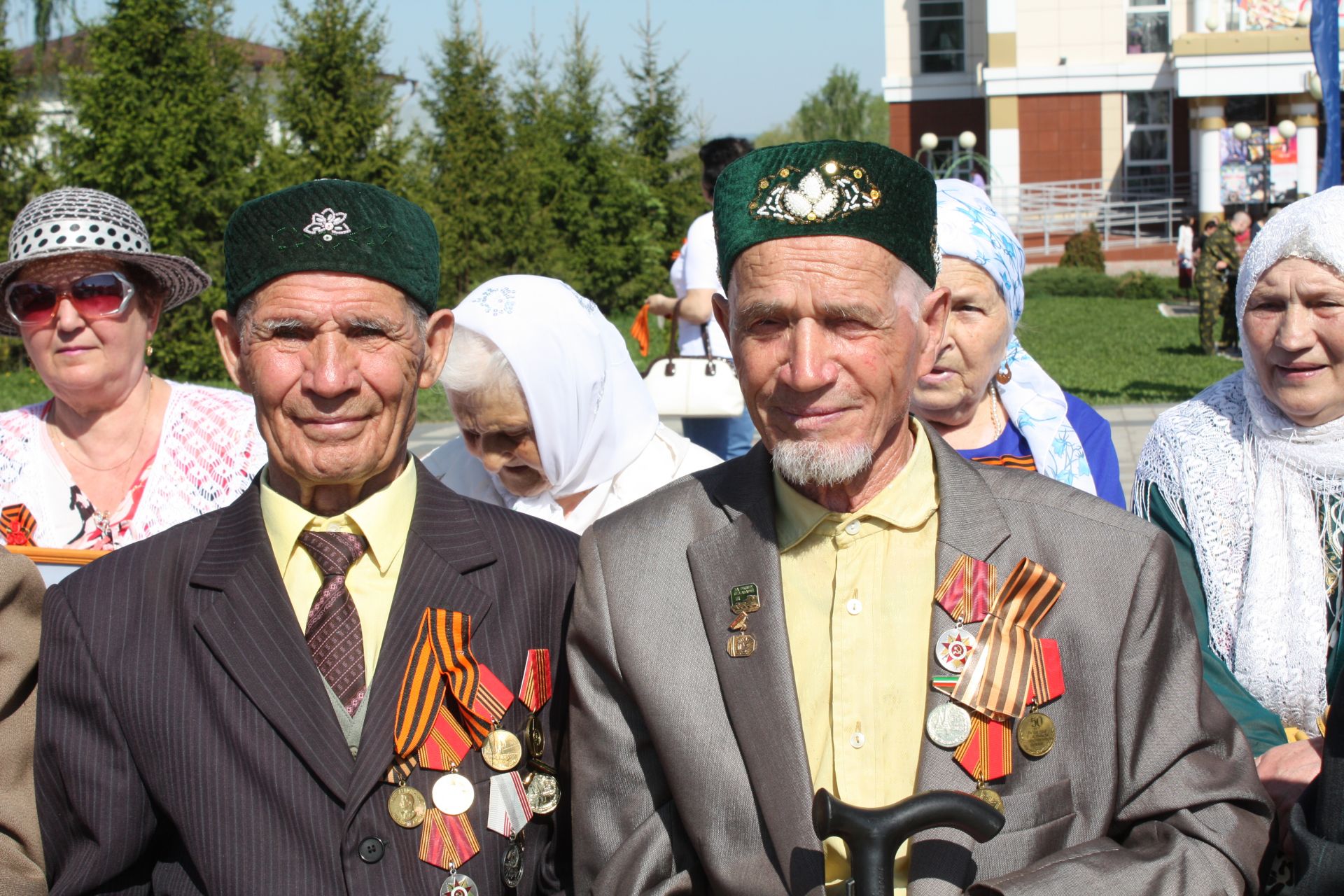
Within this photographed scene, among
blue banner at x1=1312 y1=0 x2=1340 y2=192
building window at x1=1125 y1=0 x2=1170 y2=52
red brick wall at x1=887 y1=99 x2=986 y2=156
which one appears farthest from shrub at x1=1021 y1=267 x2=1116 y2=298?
blue banner at x1=1312 y1=0 x2=1340 y2=192

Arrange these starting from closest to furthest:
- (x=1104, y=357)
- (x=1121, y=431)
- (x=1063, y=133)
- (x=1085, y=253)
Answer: (x=1121, y=431)
(x=1104, y=357)
(x=1085, y=253)
(x=1063, y=133)

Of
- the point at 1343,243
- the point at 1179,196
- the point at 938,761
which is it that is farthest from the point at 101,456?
the point at 1179,196

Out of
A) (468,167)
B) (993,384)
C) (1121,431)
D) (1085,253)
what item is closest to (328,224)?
(993,384)

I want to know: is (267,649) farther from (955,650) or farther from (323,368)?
(955,650)

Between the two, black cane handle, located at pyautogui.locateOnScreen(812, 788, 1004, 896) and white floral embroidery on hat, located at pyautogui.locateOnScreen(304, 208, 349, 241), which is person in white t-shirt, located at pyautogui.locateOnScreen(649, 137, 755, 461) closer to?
white floral embroidery on hat, located at pyautogui.locateOnScreen(304, 208, 349, 241)

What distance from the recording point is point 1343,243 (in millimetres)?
2895

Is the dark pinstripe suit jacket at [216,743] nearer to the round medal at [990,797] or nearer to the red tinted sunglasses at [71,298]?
the round medal at [990,797]

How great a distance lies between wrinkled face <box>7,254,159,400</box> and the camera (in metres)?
3.59

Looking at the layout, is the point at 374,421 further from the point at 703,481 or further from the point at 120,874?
the point at 120,874

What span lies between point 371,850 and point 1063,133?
4101 cm

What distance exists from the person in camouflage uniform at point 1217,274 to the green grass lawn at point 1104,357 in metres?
0.64

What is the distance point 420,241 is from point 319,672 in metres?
0.82

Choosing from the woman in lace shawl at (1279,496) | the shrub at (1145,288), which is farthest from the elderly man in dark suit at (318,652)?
the shrub at (1145,288)

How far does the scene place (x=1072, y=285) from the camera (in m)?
29.1
